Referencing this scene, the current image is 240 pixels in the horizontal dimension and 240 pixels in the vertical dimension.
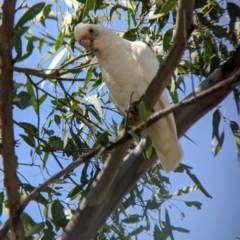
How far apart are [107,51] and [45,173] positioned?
1.59 feet

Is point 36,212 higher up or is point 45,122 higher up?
point 45,122

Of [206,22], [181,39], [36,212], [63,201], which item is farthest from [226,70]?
[36,212]

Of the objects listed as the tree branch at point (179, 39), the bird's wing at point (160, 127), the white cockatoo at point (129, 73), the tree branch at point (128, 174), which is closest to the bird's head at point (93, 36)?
the white cockatoo at point (129, 73)

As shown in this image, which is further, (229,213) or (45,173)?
(45,173)

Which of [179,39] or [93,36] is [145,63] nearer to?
[93,36]

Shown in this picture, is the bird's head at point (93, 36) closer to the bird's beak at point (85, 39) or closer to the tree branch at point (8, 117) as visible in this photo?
the bird's beak at point (85, 39)

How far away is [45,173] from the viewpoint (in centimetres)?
176

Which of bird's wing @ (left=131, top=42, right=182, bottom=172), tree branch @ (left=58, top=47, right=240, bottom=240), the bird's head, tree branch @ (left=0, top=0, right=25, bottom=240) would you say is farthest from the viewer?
the bird's head

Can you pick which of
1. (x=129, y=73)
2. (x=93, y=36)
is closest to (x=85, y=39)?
(x=93, y=36)

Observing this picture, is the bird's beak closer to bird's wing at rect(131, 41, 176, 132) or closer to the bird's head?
the bird's head

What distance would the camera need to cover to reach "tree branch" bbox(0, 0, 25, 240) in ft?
3.62

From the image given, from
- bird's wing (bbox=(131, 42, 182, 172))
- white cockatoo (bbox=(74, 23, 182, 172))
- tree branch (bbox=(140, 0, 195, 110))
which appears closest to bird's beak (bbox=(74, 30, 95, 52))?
white cockatoo (bbox=(74, 23, 182, 172))

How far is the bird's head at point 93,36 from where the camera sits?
5.76 feet

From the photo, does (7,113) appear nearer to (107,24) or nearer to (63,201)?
(63,201)
